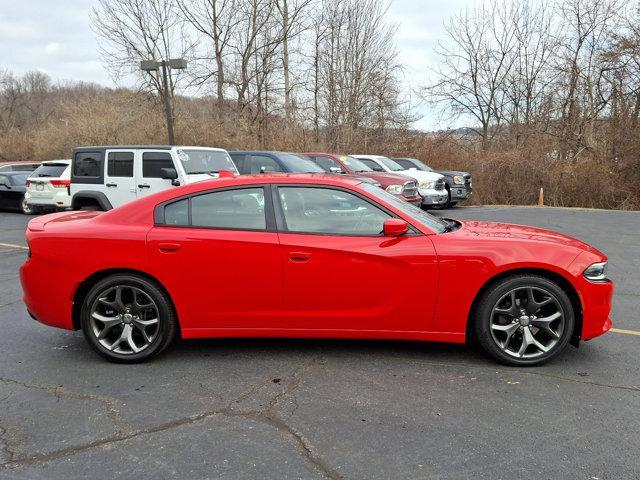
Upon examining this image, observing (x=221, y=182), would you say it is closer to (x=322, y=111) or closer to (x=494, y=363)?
(x=494, y=363)

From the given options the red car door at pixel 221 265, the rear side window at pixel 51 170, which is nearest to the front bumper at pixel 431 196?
the rear side window at pixel 51 170

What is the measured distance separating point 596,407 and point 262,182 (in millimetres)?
2808

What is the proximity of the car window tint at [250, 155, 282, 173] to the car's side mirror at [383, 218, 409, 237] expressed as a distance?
322 inches

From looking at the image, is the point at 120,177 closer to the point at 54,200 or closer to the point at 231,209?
the point at 54,200

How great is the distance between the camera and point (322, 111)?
97.7ft

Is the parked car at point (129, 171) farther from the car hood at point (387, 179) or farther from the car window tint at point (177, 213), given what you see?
the car window tint at point (177, 213)

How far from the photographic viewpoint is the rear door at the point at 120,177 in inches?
394

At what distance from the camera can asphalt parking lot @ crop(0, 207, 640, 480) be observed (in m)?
2.62

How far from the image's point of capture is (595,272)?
12.3 ft

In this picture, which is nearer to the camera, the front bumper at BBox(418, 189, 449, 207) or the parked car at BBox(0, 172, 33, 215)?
the front bumper at BBox(418, 189, 449, 207)

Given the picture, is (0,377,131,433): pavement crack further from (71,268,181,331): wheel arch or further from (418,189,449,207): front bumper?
(418,189,449,207): front bumper

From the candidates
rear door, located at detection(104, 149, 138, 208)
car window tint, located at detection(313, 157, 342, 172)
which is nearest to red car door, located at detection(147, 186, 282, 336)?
rear door, located at detection(104, 149, 138, 208)

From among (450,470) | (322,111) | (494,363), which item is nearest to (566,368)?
(494,363)

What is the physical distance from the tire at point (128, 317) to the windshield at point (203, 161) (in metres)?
6.18
